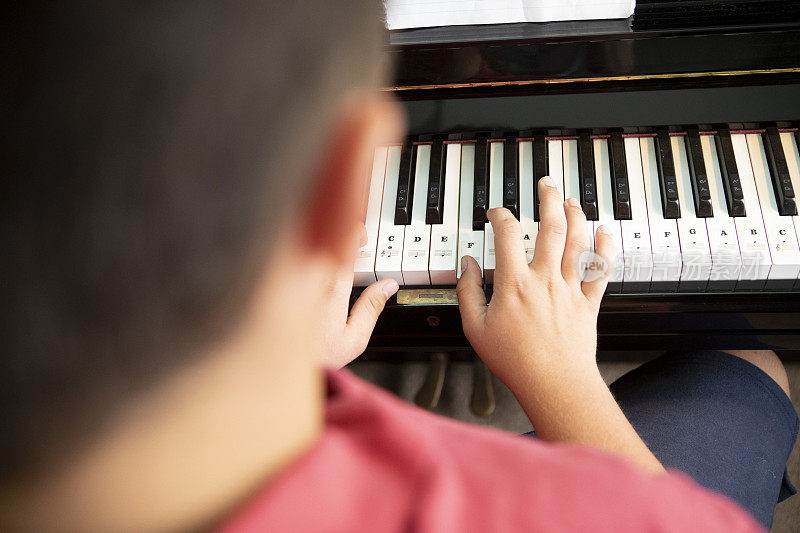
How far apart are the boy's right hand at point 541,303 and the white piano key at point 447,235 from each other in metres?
0.04

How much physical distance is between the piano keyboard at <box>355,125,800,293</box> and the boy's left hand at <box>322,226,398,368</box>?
30 millimetres

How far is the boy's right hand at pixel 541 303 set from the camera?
875mm

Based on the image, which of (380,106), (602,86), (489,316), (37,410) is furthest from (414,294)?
(37,410)

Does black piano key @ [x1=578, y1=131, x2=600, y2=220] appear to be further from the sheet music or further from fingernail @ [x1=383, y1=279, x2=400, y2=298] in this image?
fingernail @ [x1=383, y1=279, x2=400, y2=298]

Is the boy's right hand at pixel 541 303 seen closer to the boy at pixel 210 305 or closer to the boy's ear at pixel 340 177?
the boy at pixel 210 305

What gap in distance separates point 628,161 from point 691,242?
194 millimetres

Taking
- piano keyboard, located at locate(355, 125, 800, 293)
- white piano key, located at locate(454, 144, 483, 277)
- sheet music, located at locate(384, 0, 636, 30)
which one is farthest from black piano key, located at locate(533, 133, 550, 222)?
sheet music, located at locate(384, 0, 636, 30)

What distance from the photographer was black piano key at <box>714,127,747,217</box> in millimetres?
987

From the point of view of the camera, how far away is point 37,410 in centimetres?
33

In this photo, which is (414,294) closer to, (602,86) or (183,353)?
(602,86)

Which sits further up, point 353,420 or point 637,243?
point 637,243

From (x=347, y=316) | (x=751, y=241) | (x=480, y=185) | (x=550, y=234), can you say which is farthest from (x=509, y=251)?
(x=751, y=241)

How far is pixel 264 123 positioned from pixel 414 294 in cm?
72

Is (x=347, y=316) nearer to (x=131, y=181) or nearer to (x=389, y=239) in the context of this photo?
(x=389, y=239)
